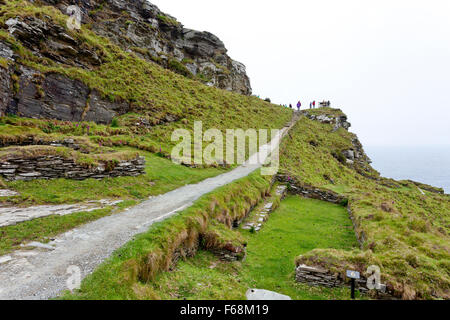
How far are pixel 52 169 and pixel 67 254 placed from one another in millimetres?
8450

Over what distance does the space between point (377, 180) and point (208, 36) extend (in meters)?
68.7

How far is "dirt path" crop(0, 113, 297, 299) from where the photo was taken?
640cm

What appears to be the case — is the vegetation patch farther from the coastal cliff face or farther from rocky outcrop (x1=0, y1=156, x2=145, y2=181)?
the coastal cliff face

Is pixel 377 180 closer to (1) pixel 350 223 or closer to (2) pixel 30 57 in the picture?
(1) pixel 350 223

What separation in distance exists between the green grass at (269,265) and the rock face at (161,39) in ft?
109

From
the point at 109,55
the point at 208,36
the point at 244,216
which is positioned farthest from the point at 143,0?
the point at 244,216

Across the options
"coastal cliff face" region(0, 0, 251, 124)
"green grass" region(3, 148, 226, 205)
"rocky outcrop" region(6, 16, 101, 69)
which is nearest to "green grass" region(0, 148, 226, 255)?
"green grass" region(3, 148, 226, 205)

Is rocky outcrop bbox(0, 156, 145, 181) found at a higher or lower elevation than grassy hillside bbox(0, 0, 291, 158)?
lower

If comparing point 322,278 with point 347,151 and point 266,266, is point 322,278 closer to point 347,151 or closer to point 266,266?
point 266,266

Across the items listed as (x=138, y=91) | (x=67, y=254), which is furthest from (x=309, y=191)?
(x=138, y=91)

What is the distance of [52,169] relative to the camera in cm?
1411

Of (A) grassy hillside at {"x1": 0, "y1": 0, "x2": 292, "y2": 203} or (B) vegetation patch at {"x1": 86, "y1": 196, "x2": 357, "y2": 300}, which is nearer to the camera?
(B) vegetation patch at {"x1": 86, "y1": 196, "x2": 357, "y2": 300}

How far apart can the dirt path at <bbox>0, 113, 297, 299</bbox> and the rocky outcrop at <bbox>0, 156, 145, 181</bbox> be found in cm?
472

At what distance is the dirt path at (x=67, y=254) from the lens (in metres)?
6.40
